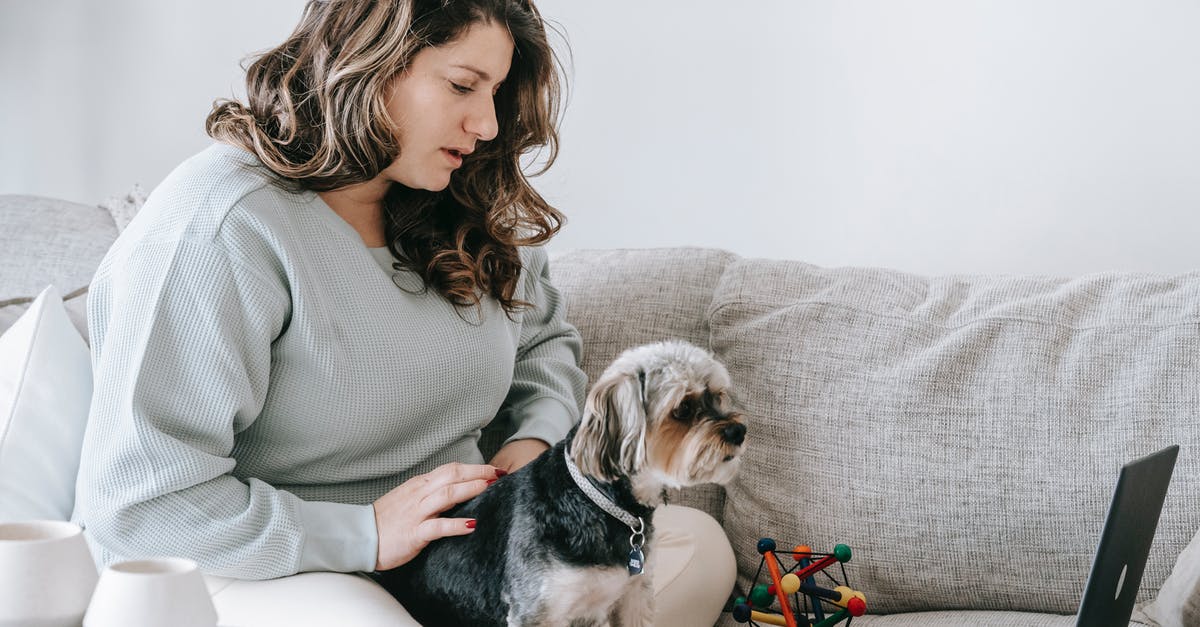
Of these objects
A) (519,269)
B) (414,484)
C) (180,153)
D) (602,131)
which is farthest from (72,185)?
(414,484)

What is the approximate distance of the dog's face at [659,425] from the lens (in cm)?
131

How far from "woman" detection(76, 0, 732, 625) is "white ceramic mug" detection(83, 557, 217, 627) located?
1.80ft

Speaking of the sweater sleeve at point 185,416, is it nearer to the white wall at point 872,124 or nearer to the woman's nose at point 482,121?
the woman's nose at point 482,121

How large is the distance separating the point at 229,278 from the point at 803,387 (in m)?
1.02

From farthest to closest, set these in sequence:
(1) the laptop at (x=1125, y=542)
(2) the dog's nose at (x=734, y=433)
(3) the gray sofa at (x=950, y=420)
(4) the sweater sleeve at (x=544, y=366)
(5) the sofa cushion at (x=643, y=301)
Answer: (5) the sofa cushion at (x=643, y=301) → (4) the sweater sleeve at (x=544, y=366) → (3) the gray sofa at (x=950, y=420) → (2) the dog's nose at (x=734, y=433) → (1) the laptop at (x=1125, y=542)

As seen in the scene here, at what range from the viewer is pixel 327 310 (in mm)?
1454

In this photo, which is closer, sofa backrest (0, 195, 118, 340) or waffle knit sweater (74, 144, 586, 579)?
waffle knit sweater (74, 144, 586, 579)

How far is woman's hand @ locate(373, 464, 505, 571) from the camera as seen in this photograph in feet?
4.57

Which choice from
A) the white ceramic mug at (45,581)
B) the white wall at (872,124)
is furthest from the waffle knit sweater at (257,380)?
the white wall at (872,124)

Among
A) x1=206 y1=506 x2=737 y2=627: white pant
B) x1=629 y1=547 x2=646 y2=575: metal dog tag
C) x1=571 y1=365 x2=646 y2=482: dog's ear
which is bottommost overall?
x1=206 y1=506 x2=737 y2=627: white pant

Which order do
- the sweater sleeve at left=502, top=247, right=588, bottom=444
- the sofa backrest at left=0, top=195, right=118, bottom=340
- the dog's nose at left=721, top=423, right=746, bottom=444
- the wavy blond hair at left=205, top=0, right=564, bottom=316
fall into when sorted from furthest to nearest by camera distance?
the sofa backrest at left=0, top=195, right=118, bottom=340
the sweater sleeve at left=502, top=247, right=588, bottom=444
the wavy blond hair at left=205, top=0, right=564, bottom=316
the dog's nose at left=721, top=423, right=746, bottom=444

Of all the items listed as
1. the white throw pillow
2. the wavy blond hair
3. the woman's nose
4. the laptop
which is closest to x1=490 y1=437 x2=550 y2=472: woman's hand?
the wavy blond hair

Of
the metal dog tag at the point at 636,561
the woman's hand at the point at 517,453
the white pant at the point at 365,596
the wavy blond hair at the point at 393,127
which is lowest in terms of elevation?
the white pant at the point at 365,596

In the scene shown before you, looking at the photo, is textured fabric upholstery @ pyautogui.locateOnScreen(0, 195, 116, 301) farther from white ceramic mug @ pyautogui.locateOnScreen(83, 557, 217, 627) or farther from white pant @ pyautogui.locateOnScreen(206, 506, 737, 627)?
white ceramic mug @ pyautogui.locateOnScreen(83, 557, 217, 627)
